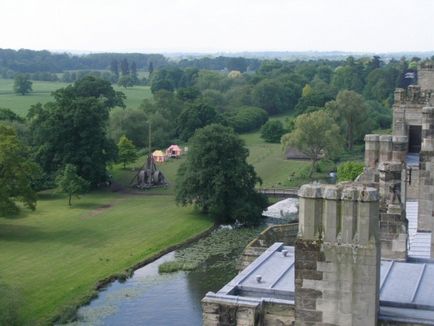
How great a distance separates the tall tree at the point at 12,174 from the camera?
6072 cm

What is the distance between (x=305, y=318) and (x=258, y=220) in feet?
196

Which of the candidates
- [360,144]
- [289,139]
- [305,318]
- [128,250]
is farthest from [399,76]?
[305,318]

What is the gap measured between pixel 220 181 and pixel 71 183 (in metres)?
15.5

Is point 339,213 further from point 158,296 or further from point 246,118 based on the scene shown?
point 246,118

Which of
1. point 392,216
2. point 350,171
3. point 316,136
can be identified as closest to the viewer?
point 392,216

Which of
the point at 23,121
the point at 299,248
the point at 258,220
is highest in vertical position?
the point at 299,248

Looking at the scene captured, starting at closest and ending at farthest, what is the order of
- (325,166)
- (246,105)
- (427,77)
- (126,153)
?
(427,77)
(126,153)
(325,166)
(246,105)

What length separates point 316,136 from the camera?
92.8 m

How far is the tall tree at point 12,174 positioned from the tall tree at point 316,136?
3927 cm

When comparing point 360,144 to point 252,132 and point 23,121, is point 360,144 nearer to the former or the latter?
point 252,132

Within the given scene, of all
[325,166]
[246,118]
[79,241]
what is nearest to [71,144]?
[79,241]

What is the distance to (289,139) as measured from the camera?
95.2 metres

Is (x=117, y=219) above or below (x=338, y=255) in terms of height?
below

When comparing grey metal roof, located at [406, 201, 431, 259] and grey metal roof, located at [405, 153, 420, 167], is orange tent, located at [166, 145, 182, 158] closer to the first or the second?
grey metal roof, located at [405, 153, 420, 167]
